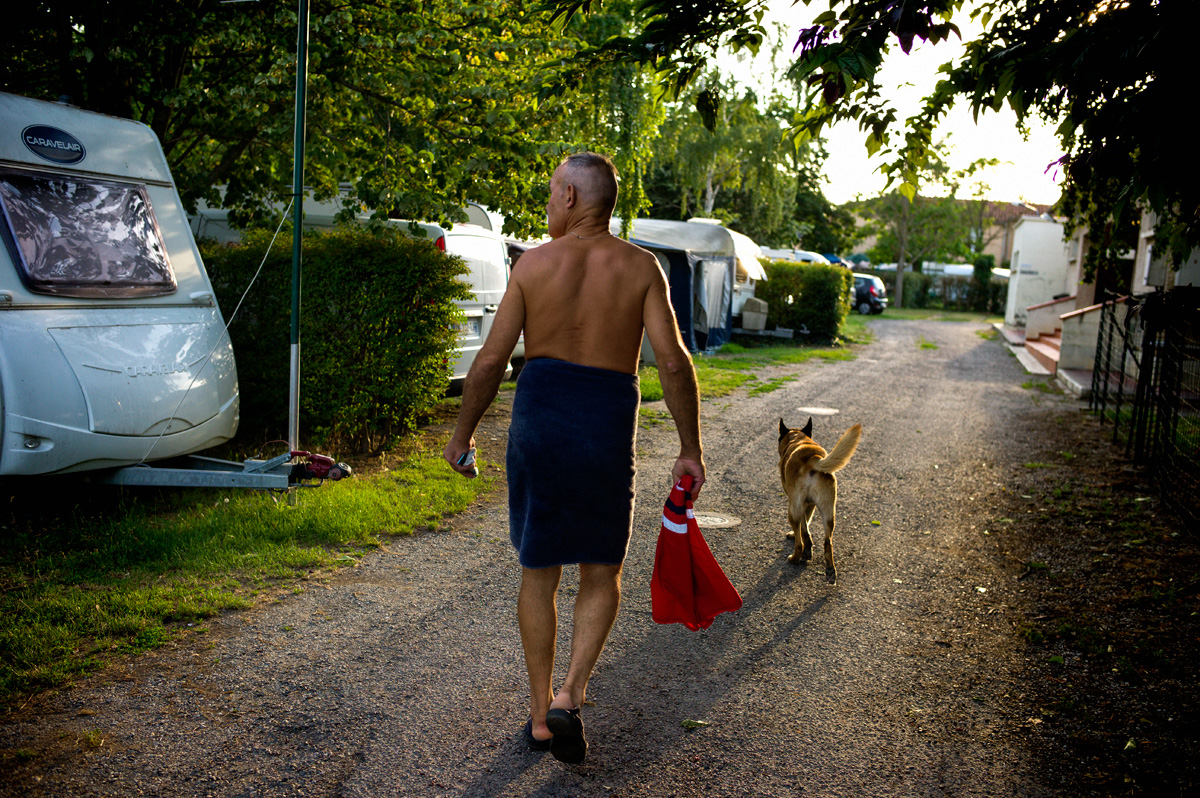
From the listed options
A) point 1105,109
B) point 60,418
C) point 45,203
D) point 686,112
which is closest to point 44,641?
point 60,418

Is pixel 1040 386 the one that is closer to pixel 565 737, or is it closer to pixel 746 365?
pixel 746 365

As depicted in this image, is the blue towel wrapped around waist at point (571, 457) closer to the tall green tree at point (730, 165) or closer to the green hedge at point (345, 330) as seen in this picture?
the green hedge at point (345, 330)

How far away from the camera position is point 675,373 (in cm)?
302

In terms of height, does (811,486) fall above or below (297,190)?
below

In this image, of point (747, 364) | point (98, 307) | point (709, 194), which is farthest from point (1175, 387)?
point (709, 194)

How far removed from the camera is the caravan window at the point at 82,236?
16.6 feet

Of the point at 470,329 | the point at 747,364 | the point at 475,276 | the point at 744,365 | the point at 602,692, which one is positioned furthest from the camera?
the point at 747,364

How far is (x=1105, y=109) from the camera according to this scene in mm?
3836

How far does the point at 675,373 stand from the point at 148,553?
341cm

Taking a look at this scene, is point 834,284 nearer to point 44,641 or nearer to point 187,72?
point 187,72

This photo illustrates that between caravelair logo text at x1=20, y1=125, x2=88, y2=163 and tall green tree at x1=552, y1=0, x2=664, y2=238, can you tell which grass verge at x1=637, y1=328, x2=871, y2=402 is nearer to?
tall green tree at x1=552, y1=0, x2=664, y2=238

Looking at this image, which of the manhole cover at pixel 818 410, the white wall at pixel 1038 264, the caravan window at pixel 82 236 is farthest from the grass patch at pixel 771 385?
the white wall at pixel 1038 264

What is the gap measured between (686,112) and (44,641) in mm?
25640

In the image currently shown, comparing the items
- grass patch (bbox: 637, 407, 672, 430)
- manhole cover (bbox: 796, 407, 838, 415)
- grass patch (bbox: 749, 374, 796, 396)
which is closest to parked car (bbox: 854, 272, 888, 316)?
grass patch (bbox: 749, 374, 796, 396)
